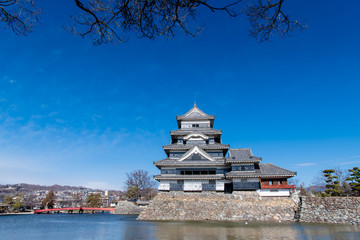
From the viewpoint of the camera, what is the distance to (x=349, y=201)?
19.0 m

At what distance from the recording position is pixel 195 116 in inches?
1257

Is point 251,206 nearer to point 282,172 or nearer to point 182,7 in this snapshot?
point 282,172

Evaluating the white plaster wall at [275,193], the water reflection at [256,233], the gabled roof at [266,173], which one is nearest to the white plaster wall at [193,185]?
the gabled roof at [266,173]

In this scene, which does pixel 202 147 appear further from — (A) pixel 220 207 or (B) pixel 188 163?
(A) pixel 220 207

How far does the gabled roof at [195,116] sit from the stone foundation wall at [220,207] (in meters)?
11.4

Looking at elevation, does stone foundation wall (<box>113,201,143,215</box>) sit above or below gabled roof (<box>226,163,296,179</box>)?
below

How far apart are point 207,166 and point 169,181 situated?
4.75 metres

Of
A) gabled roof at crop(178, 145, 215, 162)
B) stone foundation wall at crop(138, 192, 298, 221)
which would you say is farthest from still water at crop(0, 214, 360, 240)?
gabled roof at crop(178, 145, 215, 162)

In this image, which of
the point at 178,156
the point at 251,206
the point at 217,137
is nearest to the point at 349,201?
the point at 251,206

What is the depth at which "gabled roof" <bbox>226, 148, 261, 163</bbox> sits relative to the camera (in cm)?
2352

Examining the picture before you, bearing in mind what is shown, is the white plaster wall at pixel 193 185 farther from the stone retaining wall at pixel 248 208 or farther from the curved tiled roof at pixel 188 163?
the curved tiled roof at pixel 188 163

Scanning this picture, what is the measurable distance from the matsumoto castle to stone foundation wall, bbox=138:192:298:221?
73cm

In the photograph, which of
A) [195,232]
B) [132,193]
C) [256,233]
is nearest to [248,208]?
[256,233]

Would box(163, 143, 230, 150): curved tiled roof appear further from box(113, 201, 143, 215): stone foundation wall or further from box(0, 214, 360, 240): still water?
box(113, 201, 143, 215): stone foundation wall
